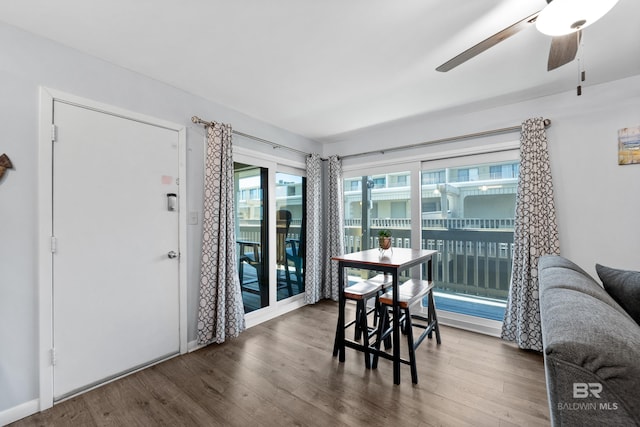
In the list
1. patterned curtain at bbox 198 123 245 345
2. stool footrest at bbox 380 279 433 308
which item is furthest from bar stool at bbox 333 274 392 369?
patterned curtain at bbox 198 123 245 345

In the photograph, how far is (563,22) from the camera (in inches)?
49.9

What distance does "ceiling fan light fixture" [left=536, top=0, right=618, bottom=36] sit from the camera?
3.80ft

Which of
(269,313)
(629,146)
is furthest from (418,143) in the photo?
(269,313)

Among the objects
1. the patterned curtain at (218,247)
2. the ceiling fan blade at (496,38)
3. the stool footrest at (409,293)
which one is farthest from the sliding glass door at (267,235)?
the ceiling fan blade at (496,38)

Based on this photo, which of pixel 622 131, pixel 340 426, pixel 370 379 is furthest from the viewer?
pixel 622 131

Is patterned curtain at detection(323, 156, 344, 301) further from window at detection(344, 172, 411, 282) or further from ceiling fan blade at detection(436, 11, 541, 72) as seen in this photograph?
ceiling fan blade at detection(436, 11, 541, 72)

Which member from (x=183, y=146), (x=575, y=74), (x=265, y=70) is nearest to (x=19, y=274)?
(x=183, y=146)

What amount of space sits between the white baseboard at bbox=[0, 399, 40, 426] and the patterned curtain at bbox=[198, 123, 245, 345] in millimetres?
1149

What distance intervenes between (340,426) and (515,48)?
113 inches

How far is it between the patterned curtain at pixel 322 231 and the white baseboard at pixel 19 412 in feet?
9.24

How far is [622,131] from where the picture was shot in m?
2.47

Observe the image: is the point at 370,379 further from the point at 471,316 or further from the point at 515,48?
the point at 515,48

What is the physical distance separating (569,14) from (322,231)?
361cm

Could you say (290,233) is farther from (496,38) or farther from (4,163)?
(496,38)
